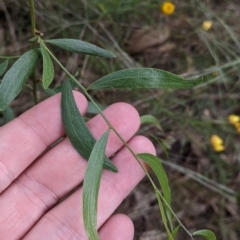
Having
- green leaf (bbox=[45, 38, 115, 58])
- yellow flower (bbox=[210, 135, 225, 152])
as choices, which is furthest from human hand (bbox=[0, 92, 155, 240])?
yellow flower (bbox=[210, 135, 225, 152])

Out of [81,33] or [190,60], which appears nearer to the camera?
[81,33]

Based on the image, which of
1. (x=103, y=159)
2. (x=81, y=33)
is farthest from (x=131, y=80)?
(x=81, y=33)

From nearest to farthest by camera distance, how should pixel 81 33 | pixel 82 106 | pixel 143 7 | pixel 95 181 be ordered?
pixel 95 181
pixel 82 106
pixel 81 33
pixel 143 7

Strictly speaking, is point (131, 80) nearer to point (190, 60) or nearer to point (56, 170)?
point (56, 170)

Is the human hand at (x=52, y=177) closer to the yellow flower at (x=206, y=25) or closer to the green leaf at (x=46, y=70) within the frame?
the green leaf at (x=46, y=70)

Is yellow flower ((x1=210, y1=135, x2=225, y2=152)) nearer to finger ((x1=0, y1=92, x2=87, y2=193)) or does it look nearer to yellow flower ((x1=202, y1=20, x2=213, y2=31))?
yellow flower ((x1=202, y1=20, x2=213, y2=31))

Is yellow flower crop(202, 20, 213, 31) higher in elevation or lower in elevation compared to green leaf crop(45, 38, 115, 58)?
lower

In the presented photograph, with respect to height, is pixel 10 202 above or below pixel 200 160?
above
